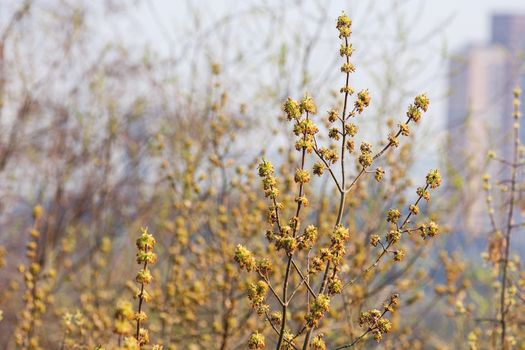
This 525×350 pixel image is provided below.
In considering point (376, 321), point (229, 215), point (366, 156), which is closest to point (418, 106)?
point (366, 156)

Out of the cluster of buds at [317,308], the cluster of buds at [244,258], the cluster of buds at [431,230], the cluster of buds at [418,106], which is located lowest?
the cluster of buds at [317,308]

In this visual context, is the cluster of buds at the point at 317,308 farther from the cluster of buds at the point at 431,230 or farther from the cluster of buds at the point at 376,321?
the cluster of buds at the point at 431,230

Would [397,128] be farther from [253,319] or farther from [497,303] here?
[253,319]

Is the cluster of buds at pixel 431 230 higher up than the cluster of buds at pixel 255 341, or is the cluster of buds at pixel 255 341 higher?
the cluster of buds at pixel 431 230

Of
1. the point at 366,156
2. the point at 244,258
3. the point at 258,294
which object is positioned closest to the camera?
the point at 244,258

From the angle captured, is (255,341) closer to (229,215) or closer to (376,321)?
(376,321)

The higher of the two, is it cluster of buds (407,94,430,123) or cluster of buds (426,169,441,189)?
cluster of buds (407,94,430,123)

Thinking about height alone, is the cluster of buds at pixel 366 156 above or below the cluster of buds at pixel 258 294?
above

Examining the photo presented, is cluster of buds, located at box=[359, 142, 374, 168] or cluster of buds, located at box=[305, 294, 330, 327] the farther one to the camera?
cluster of buds, located at box=[359, 142, 374, 168]

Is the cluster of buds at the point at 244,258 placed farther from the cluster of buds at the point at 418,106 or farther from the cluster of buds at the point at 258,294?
the cluster of buds at the point at 418,106

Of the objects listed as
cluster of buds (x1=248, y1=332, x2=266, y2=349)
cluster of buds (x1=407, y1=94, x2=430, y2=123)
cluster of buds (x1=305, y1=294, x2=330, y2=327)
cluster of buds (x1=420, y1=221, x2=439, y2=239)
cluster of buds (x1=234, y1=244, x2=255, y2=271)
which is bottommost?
cluster of buds (x1=248, y1=332, x2=266, y2=349)

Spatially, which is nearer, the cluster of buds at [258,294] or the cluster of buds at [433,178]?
the cluster of buds at [258,294]

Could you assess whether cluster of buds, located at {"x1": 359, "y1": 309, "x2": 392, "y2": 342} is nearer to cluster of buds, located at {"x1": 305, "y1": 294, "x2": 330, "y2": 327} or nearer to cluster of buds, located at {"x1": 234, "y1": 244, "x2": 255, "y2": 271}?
cluster of buds, located at {"x1": 305, "y1": 294, "x2": 330, "y2": 327}

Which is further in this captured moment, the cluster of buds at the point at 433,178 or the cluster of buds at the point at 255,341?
the cluster of buds at the point at 433,178
